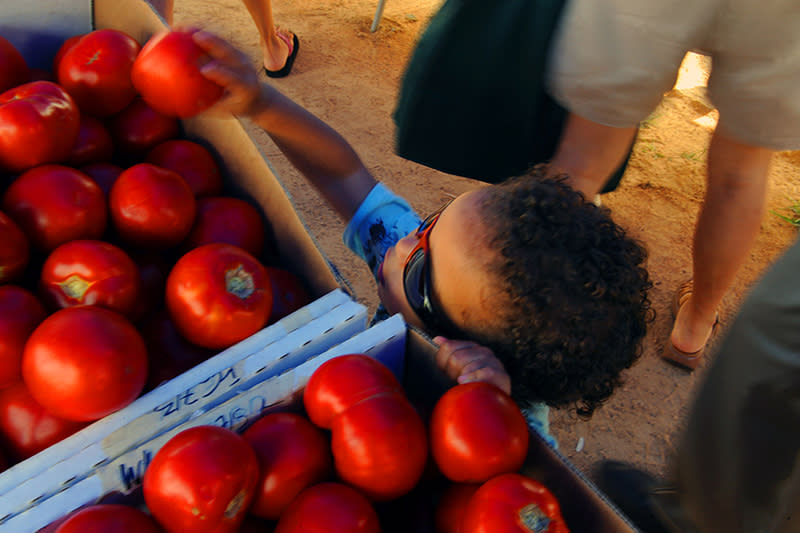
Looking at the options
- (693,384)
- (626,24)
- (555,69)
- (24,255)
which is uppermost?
(626,24)

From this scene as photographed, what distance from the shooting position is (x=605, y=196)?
2938 mm

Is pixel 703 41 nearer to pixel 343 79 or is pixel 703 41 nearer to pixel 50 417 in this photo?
pixel 50 417

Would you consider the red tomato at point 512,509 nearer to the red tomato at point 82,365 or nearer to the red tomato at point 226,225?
the red tomato at point 82,365

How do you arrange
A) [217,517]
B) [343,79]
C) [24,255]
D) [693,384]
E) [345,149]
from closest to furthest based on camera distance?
[217,517], [24,255], [345,149], [693,384], [343,79]

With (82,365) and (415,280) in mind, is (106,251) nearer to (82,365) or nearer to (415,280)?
(82,365)

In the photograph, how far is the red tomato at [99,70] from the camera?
4.11 feet

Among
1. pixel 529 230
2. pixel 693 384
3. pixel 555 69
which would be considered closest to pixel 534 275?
pixel 529 230

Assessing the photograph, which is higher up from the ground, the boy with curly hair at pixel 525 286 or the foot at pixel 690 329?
the boy with curly hair at pixel 525 286

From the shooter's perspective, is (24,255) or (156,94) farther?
(156,94)

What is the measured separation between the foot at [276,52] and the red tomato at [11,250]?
2.31 m

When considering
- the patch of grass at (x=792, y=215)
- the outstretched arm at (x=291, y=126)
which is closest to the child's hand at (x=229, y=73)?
the outstretched arm at (x=291, y=126)

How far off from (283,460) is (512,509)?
312 mm

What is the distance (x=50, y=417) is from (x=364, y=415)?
49 cm

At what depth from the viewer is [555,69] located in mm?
1340
